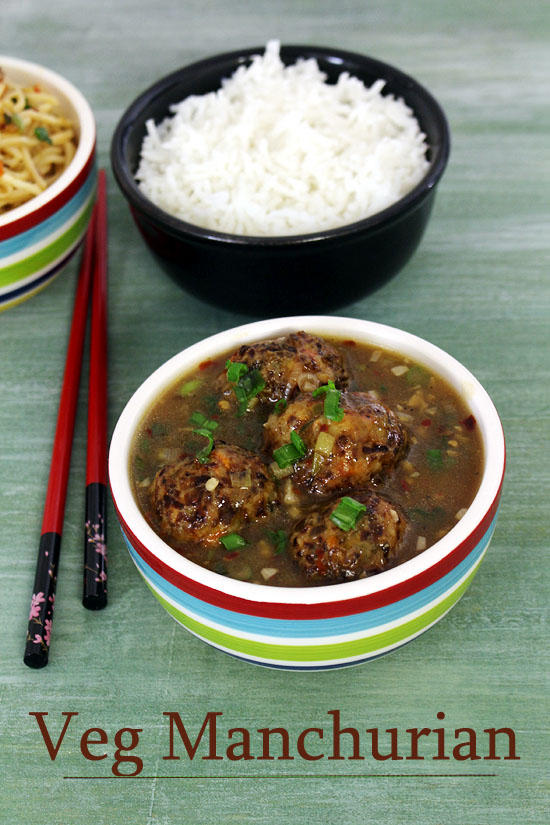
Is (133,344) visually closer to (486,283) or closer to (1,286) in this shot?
(1,286)

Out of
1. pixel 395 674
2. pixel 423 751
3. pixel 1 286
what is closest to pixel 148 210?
pixel 1 286

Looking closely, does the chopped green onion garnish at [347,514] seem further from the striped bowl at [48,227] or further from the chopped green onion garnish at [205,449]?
the striped bowl at [48,227]

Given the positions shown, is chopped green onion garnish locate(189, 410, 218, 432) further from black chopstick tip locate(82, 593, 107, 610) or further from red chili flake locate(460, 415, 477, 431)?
red chili flake locate(460, 415, 477, 431)

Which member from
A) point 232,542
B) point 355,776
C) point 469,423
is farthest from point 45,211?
point 355,776

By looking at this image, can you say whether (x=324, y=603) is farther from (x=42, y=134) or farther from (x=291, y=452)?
(x=42, y=134)

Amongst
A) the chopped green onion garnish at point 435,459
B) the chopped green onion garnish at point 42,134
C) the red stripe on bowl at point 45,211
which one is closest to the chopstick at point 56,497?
the red stripe on bowl at point 45,211

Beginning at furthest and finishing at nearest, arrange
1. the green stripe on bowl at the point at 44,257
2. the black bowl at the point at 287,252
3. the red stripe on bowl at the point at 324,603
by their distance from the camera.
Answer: the green stripe on bowl at the point at 44,257 → the black bowl at the point at 287,252 → the red stripe on bowl at the point at 324,603
